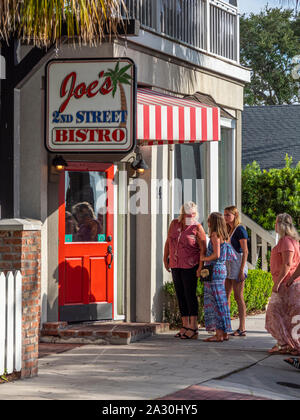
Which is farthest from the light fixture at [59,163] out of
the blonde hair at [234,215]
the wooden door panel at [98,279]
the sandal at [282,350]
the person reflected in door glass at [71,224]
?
the sandal at [282,350]

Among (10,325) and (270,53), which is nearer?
(10,325)

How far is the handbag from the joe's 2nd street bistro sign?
6.72 ft

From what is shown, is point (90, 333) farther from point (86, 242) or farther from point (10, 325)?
point (10, 325)

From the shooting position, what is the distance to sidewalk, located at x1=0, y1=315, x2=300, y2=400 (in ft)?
25.5

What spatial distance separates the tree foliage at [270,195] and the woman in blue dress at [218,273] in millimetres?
9616

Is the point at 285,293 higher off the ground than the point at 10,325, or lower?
higher

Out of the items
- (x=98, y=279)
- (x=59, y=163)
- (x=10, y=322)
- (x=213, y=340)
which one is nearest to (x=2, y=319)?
(x=10, y=322)

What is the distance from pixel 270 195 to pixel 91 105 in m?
11.0

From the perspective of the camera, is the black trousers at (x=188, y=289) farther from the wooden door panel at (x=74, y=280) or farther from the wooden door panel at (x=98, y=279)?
the wooden door panel at (x=74, y=280)

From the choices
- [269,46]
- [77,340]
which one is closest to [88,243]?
[77,340]

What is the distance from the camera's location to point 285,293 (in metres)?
10.4

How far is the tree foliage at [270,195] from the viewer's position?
20.9 metres

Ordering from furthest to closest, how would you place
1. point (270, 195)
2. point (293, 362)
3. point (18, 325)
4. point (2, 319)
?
point (270, 195)
point (293, 362)
point (18, 325)
point (2, 319)
